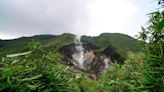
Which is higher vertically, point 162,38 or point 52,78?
point 162,38

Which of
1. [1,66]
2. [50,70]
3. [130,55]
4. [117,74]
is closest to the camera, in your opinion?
[1,66]

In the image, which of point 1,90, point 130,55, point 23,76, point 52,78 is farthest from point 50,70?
point 130,55

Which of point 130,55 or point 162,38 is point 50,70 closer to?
point 162,38

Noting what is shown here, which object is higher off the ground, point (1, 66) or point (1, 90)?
point (1, 66)

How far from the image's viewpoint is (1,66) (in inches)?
282

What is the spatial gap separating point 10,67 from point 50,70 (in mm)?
2343

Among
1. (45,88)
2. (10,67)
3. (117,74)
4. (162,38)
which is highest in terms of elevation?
(162,38)

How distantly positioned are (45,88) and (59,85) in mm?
368

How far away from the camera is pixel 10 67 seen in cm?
691

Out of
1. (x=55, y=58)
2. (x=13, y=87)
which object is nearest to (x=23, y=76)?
(x=13, y=87)

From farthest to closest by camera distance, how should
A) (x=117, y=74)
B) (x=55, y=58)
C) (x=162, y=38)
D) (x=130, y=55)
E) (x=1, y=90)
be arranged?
1. (x=130, y=55)
2. (x=117, y=74)
3. (x=55, y=58)
4. (x=162, y=38)
5. (x=1, y=90)

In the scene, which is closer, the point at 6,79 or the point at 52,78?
the point at 6,79

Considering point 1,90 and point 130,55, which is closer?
point 1,90

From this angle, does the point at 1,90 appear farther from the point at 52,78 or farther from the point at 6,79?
the point at 52,78
